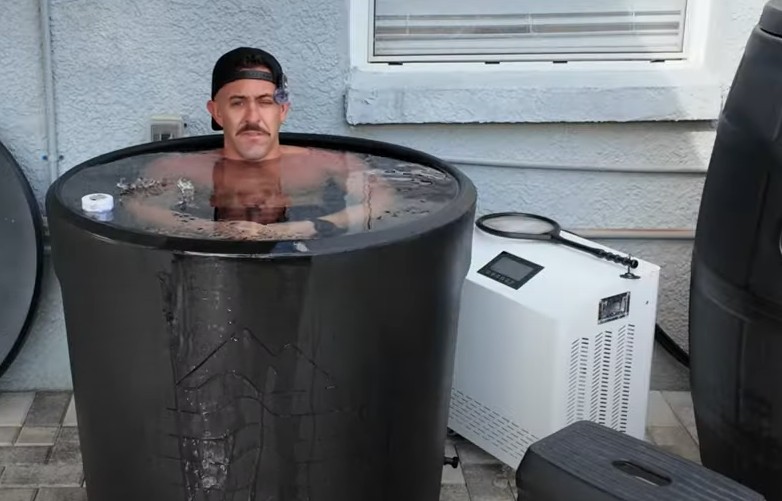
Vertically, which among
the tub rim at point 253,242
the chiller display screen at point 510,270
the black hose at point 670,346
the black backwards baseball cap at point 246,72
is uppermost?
the black backwards baseball cap at point 246,72

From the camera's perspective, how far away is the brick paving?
2867mm

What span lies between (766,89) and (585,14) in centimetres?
113

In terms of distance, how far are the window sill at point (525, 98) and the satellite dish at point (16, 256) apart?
1.04 m

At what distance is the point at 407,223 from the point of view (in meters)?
2.13

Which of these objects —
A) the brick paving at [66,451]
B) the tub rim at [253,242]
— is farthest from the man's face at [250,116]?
the brick paving at [66,451]

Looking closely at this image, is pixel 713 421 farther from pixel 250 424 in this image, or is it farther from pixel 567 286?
pixel 250 424

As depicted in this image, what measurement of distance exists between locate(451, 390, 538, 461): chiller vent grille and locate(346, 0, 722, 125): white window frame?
901 mm

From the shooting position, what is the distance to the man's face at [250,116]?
2535 mm

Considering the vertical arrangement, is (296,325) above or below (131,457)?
above

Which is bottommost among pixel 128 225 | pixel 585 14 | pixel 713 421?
pixel 713 421

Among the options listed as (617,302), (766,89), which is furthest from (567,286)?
(766,89)

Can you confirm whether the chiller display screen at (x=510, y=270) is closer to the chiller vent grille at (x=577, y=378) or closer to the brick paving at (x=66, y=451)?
the chiller vent grille at (x=577, y=378)

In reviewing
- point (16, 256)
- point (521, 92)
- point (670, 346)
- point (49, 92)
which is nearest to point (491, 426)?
point (670, 346)

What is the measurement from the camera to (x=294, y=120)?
3281 mm
